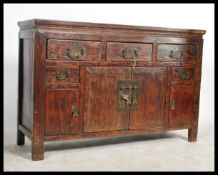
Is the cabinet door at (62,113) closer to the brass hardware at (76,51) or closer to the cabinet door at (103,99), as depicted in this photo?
the cabinet door at (103,99)

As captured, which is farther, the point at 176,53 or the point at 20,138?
the point at 176,53

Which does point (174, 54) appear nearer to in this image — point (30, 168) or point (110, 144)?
point (110, 144)

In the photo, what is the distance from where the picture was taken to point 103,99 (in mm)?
4074

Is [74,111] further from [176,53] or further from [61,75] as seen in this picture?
[176,53]

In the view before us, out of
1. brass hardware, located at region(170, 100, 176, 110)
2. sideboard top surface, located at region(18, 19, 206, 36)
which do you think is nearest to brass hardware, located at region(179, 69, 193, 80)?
brass hardware, located at region(170, 100, 176, 110)

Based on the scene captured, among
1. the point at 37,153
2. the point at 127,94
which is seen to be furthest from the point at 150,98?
the point at 37,153

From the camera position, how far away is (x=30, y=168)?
143 inches

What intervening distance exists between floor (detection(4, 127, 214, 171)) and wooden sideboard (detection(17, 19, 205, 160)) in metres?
0.14

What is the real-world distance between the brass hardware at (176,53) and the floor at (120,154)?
80 centimetres

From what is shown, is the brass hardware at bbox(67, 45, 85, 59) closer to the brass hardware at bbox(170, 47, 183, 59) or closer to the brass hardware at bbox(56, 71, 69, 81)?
the brass hardware at bbox(56, 71, 69, 81)

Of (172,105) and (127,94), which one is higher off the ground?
(127,94)

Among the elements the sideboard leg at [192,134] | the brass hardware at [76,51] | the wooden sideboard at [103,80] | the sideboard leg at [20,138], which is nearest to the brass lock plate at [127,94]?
the wooden sideboard at [103,80]

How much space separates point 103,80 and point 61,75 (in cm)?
38

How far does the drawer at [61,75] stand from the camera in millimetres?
3816
